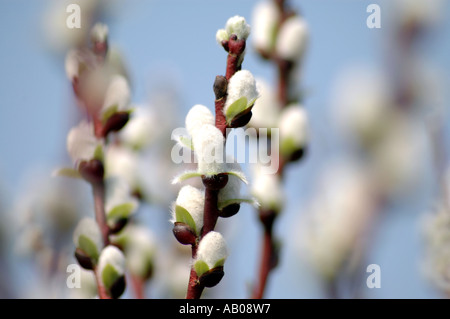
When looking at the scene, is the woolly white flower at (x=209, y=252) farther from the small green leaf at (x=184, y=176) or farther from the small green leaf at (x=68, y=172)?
the small green leaf at (x=68, y=172)

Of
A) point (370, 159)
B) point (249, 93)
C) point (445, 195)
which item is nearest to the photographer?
point (249, 93)

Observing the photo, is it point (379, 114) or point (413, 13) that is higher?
point (413, 13)

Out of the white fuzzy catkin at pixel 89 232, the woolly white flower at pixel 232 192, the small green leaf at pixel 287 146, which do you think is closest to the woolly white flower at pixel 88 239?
the white fuzzy catkin at pixel 89 232

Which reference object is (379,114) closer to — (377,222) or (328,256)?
(377,222)

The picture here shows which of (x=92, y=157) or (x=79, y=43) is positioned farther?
(x=79, y=43)

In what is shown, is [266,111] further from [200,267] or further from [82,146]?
[200,267]
